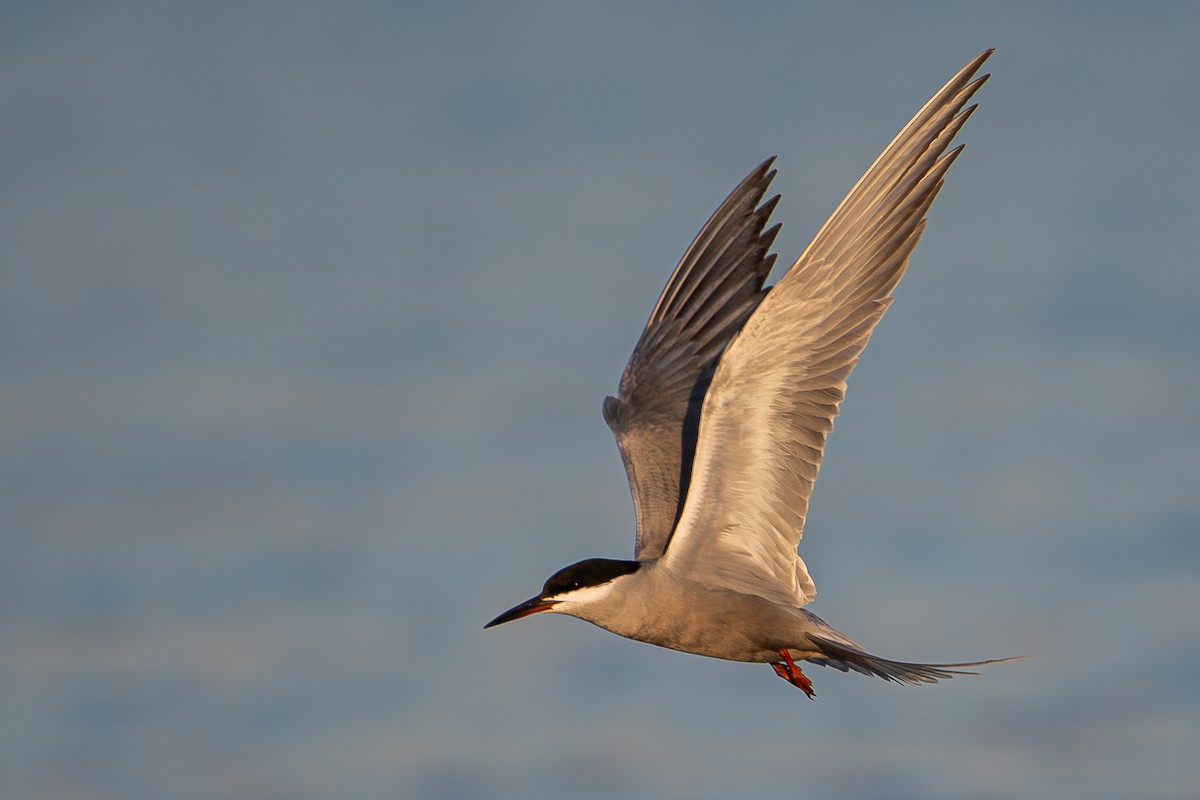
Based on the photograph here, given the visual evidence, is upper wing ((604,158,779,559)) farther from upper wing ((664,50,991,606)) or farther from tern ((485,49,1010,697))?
upper wing ((664,50,991,606))

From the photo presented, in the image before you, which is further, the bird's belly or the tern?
the bird's belly

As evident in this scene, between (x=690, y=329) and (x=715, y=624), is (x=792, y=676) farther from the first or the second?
(x=690, y=329)

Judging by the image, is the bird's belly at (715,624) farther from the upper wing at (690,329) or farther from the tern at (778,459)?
the upper wing at (690,329)

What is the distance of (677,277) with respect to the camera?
12039mm

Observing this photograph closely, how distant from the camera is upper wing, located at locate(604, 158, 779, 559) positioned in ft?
37.1

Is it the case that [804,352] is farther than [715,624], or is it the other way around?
[715,624]

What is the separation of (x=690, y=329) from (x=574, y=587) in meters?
3.09

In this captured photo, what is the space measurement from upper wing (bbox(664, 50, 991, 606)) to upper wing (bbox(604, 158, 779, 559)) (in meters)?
1.51

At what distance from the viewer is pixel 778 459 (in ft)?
31.0

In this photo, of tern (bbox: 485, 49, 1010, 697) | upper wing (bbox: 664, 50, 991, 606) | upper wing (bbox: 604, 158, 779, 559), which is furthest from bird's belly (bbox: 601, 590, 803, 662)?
upper wing (bbox: 604, 158, 779, 559)

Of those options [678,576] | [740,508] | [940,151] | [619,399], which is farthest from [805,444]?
[619,399]

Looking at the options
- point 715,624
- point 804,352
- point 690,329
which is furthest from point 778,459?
point 690,329

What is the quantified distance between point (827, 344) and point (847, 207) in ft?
2.83

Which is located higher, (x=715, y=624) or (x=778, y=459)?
(x=778, y=459)
